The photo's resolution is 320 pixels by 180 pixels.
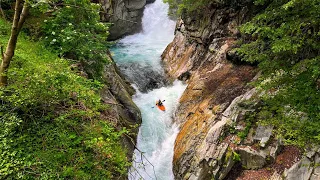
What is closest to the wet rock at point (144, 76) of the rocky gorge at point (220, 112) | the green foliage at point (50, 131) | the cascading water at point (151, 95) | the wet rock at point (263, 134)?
the cascading water at point (151, 95)

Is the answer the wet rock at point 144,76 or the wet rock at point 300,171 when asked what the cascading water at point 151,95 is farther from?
the wet rock at point 300,171

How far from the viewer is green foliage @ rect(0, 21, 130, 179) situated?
4953 mm

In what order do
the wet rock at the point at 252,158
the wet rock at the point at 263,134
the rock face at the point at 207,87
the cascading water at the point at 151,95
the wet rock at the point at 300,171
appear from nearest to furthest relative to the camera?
the wet rock at the point at 300,171 → the wet rock at the point at 252,158 → the wet rock at the point at 263,134 → the rock face at the point at 207,87 → the cascading water at the point at 151,95

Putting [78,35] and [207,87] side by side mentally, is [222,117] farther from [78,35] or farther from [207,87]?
[78,35]

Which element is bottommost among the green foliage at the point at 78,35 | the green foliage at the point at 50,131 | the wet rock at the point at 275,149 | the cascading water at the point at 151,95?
the cascading water at the point at 151,95

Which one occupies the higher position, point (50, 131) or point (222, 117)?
point (50, 131)

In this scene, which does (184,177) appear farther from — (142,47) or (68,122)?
(142,47)

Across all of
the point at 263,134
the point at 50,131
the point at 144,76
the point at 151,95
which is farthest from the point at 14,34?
the point at 144,76

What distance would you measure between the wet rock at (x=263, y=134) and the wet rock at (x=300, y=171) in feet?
3.95

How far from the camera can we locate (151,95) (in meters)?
14.8

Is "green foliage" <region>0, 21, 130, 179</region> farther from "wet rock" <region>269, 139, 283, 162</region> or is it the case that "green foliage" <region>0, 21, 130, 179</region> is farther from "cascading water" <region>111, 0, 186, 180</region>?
"wet rock" <region>269, 139, 283, 162</region>

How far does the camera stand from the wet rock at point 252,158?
7952mm

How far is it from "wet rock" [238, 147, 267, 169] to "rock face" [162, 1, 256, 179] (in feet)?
1.58

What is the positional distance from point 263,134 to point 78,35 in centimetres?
719
